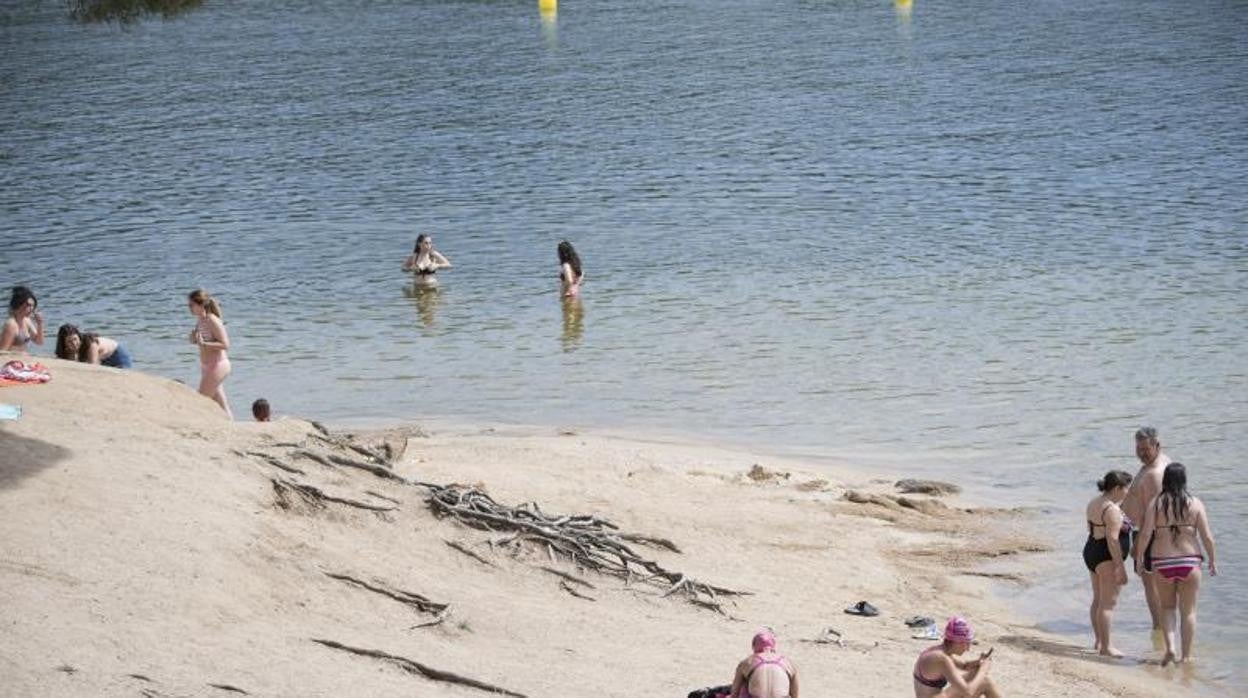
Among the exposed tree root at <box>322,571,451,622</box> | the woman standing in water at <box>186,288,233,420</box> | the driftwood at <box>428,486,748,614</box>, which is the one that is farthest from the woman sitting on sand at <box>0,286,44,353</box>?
the exposed tree root at <box>322,571,451,622</box>

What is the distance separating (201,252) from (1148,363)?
57.7ft

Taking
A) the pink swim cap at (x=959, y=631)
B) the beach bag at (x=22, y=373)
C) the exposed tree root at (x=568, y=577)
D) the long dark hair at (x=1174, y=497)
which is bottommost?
the exposed tree root at (x=568, y=577)

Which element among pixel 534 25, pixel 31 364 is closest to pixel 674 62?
pixel 534 25

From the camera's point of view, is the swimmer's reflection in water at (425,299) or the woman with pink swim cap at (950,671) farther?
the swimmer's reflection in water at (425,299)

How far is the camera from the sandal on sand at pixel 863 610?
1387cm

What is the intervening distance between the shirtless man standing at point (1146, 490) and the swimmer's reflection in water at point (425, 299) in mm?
14228

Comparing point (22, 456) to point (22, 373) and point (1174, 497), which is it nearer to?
point (22, 373)

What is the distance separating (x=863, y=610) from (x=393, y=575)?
401cm

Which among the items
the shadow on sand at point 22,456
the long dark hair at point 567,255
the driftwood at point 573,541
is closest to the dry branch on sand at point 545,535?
the driftwood at point 573,541

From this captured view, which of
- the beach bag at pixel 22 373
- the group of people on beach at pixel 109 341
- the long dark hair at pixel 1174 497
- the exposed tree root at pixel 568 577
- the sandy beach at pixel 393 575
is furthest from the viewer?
the group of people on beach at pixel 109 341

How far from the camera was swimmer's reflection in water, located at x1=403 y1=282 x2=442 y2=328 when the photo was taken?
87.1 feet

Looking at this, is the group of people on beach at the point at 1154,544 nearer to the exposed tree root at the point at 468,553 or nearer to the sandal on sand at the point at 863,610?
the sandal on sand at the point at 863,610

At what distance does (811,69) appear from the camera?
52.8 m

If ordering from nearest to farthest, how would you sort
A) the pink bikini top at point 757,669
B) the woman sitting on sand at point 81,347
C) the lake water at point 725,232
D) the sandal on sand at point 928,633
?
the pink bikini top at point 757,669, the sandal on sand at point 928,633, the woman sitting on sand at point 81,347, the lake water at point 725,232
